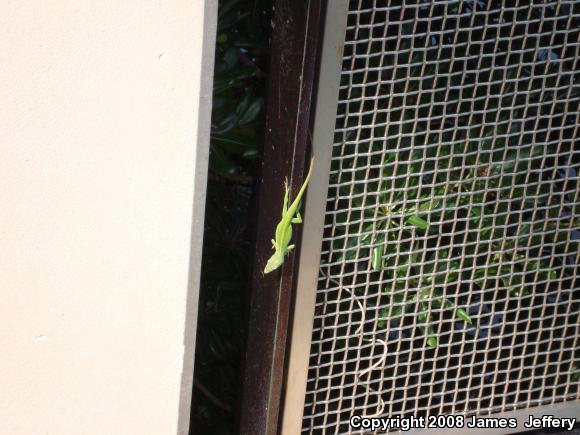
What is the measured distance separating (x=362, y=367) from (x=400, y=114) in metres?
0.70

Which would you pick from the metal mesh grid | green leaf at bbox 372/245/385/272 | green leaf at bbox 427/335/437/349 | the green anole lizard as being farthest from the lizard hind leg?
green leaf at bbox 427/335/437/349

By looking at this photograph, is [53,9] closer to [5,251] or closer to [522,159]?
[5,251]

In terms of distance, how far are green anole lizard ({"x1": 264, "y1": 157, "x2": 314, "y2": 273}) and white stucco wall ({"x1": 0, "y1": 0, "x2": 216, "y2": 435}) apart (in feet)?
0.72

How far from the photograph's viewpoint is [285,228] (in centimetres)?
184

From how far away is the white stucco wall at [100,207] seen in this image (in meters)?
1.47

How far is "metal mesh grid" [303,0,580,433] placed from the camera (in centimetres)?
185

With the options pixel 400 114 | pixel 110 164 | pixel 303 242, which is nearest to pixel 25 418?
pixel 110 164

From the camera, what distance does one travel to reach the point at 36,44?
1.44m

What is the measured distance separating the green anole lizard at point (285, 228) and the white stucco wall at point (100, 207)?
220 mm

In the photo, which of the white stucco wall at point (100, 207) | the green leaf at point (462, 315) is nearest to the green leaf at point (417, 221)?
the green leaf at point (462, 315)

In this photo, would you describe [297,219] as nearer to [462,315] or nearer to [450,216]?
[450,216]

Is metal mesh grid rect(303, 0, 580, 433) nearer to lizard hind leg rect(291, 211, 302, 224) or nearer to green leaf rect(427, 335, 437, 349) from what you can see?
green leaf rect(427, 335, 437, 349)

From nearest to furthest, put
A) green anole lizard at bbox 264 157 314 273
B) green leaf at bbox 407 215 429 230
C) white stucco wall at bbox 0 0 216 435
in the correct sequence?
white stucco wall at bbox 0 0 216 435, green anole lizard at bbox 264 157 314 273, green leaf at bbox 407 215 429 230

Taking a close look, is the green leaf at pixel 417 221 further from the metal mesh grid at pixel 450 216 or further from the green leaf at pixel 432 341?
the green leaf at pixel 432 341
